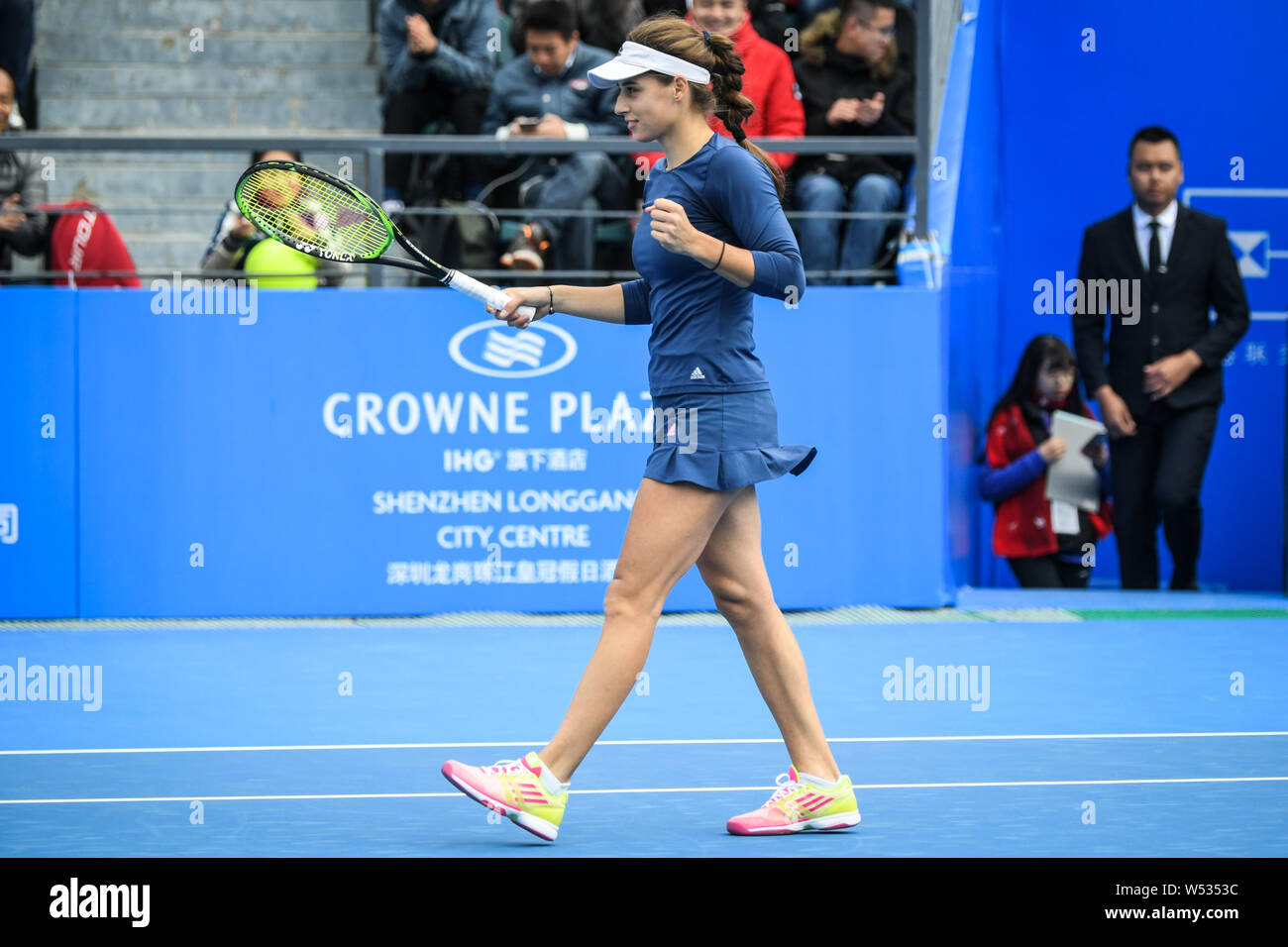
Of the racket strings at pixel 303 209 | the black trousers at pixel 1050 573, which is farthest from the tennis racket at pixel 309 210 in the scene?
the black trousers at pixel 1050 573

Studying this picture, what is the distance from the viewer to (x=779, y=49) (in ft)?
30.0

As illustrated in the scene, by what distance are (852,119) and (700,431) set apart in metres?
5.39

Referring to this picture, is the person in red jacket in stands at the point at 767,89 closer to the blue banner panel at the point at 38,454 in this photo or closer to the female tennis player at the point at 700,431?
the blue banner panel at the point at 38,454

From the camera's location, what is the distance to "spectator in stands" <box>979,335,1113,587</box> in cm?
1016

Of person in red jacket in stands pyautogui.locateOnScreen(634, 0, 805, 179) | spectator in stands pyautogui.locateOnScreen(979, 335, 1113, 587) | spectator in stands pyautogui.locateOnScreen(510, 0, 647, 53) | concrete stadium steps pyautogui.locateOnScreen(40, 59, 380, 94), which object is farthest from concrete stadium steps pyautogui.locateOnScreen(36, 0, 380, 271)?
spectator in stands pyautogui.locateOnScreen(979, 335, 1113, 587)

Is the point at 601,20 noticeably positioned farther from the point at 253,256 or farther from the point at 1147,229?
the point at 1147,229

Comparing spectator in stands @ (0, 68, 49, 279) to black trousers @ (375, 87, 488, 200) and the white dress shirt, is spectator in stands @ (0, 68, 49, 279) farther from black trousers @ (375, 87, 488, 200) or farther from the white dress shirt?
the white dress shirt

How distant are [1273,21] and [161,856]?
9430 millimetres

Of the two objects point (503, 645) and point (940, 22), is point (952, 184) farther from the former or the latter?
point (503, 645)

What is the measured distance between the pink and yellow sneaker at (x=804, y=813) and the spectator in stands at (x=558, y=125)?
4.75 m

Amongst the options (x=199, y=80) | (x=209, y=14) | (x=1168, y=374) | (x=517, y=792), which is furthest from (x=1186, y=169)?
(x=517, y=792)

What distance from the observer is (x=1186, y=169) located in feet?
36.6

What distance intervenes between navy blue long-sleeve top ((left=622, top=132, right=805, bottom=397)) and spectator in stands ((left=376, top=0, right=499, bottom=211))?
5631 mm
